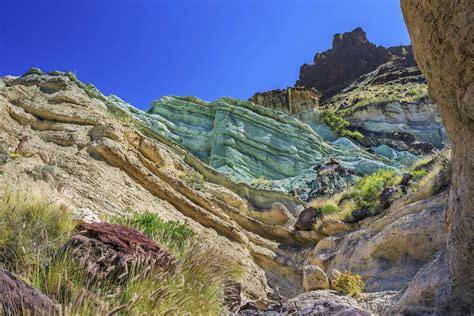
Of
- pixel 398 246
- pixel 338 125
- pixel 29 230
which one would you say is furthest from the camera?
pixel 338 125

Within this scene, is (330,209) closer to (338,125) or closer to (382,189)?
(382,189)

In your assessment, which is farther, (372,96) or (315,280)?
(372,96)

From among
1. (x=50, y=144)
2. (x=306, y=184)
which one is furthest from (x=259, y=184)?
(x=50, y=144)

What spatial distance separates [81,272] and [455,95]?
385 cm

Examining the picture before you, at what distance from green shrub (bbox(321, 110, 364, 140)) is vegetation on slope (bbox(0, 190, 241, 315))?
3109 centimetres

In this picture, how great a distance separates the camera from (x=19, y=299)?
3.22m

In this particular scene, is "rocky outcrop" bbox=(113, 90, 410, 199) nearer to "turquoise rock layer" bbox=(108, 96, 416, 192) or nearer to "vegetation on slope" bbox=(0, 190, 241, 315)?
"turquoise rock layer" bbox=(108, 96, 416, 192)

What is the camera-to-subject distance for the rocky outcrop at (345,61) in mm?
80812

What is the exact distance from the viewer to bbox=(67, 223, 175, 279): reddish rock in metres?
4.90

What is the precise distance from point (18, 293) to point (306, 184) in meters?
22.5

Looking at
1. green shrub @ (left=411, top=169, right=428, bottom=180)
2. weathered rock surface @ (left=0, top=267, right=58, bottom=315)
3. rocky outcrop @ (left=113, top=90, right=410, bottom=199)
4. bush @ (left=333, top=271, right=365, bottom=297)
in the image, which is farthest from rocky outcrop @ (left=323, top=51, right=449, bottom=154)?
weathered rock surface @ (left=0, top=267, right=58, bottom=315)

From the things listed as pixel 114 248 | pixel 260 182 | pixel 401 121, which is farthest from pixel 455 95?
pixel 401 121

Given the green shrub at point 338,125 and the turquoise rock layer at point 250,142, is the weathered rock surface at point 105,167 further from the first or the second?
the green shrub at point 338,125

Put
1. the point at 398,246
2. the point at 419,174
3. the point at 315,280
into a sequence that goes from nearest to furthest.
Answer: the point at 315,280, the point at 398,246, the point at 419,174
